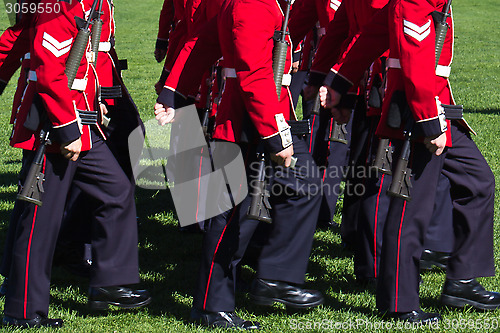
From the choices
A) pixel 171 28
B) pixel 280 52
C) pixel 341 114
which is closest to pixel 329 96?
pixel 341 114

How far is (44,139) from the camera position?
4.16 m

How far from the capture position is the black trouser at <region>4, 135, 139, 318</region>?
4.25 m

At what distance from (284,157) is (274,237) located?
50 cm

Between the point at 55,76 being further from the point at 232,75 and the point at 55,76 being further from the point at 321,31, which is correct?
the point at 321,31

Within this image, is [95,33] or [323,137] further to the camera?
[323,137]

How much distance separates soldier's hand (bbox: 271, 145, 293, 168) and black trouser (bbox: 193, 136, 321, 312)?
0.15m

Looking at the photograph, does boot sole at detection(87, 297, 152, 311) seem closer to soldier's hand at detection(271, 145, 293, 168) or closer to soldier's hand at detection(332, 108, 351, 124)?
soldier's hand at detection(271, 145, 293, 168)

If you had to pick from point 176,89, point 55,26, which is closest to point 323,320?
point 176,89

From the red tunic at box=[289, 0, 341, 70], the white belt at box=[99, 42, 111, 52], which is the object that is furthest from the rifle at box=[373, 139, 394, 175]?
the white belt at box=[99, 42, 111, 52]

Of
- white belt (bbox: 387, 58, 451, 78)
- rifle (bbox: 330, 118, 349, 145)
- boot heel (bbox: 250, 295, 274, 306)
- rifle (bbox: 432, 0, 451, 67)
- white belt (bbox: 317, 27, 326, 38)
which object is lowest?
boot heel (bbox: 250, 295, 274, 306)

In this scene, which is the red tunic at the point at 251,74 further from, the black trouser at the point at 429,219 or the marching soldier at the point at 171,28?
the marching soldier at the point at 171,28

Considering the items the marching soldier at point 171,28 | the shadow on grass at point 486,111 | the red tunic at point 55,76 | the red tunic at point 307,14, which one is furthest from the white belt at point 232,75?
the shadow on grass at point 486,111

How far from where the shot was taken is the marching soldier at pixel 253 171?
411 centimetres

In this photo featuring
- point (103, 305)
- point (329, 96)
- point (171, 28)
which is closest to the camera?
point (103, 305)
